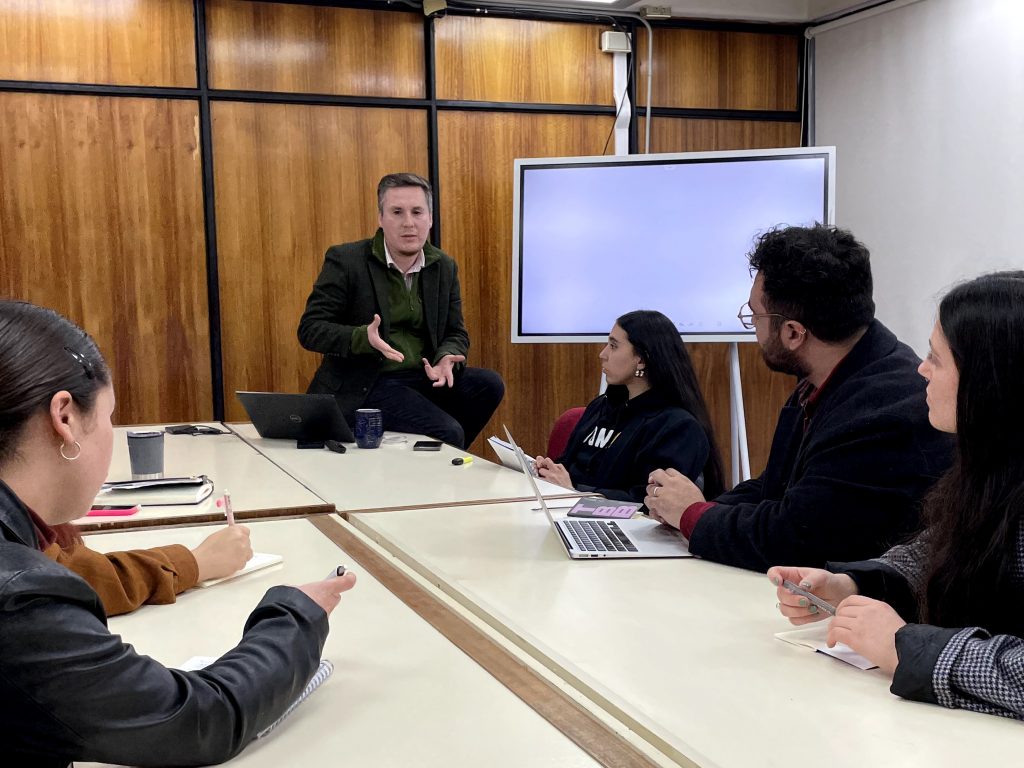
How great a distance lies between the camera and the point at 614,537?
1900 mm

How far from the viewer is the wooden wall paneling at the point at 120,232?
454 cm

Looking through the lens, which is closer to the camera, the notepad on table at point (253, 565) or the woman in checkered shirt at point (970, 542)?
the woman in checkered shirt at point (970, 542)

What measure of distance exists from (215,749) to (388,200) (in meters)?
3.34

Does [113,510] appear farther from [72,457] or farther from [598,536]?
[72,457]

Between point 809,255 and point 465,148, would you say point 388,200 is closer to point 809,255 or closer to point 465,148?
point 465,148

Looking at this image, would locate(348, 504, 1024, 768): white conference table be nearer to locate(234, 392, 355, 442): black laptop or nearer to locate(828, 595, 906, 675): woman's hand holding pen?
locate(828, 595, 906, 675): woman's hand holding pen

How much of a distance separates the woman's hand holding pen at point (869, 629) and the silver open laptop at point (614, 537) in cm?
53

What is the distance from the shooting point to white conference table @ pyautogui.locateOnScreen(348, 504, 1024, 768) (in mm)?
1042

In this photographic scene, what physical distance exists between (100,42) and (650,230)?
2638mm

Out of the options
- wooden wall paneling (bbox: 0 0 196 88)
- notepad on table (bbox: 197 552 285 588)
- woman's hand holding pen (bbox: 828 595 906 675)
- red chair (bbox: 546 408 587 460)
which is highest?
wooden wall paneling (bbox: 0 0 196 88)

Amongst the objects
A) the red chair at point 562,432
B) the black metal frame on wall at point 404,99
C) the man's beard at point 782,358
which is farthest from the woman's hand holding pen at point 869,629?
the black metal frame on wall at point 404,99

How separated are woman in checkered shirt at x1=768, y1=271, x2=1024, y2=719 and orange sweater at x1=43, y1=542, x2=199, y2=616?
2.89 ft

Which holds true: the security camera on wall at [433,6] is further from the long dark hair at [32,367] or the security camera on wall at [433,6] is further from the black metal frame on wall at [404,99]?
the long dark hair at [32,367]

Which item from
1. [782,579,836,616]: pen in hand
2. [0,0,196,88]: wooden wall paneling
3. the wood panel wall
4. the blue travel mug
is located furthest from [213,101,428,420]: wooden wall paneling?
[782,579,836,616]: pen in hand
